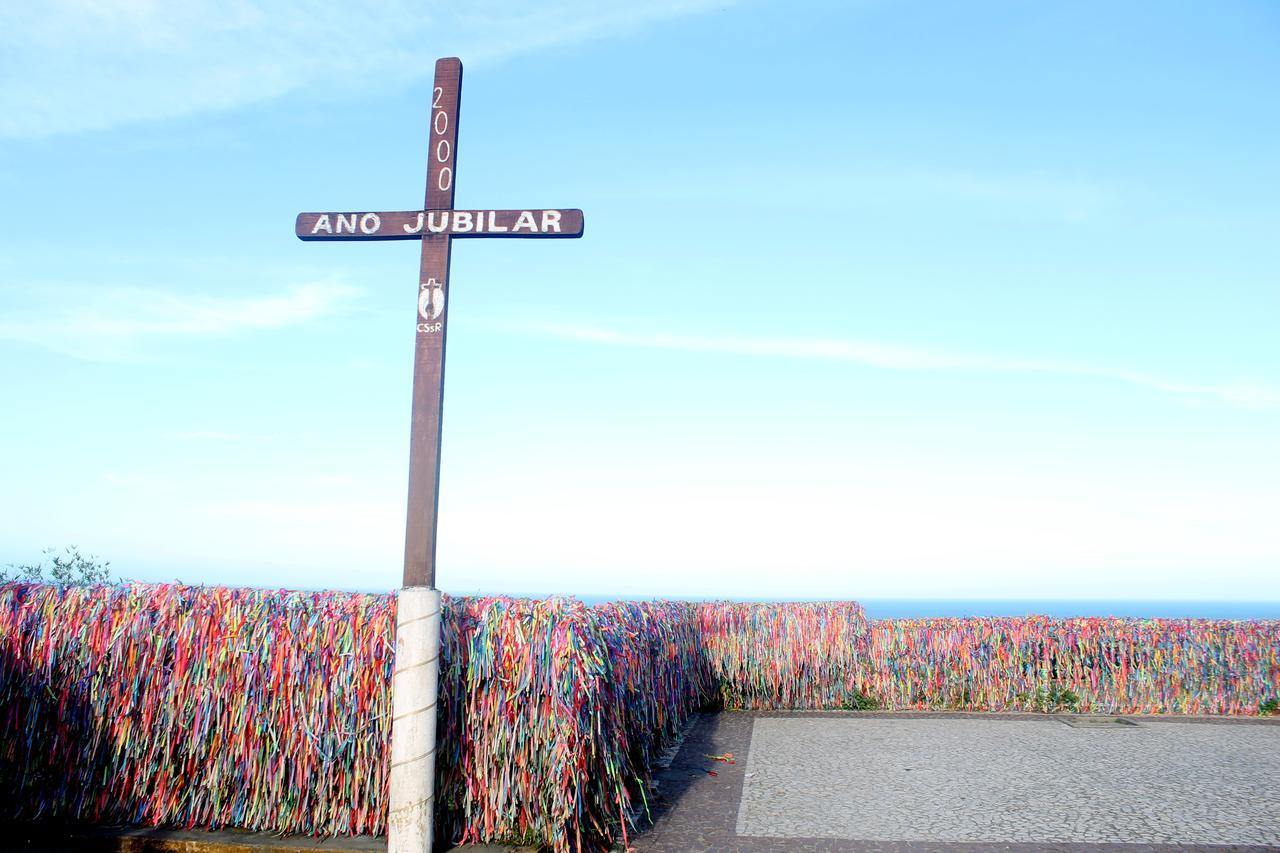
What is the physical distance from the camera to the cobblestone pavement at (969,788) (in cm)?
590

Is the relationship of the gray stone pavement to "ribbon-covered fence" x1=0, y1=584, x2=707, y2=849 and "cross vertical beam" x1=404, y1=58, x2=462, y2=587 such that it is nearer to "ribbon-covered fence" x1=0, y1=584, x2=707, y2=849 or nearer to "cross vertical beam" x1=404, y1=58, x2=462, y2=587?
"ribbon-covered fence" x1=0, y1=584, x2=707, y2=849

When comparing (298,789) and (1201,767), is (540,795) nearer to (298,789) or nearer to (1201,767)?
(298,789)

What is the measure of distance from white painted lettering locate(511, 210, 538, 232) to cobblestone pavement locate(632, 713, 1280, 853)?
161 inches

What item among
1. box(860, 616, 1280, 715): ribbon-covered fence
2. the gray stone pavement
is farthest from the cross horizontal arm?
box(860, 616, 1280, 715): ribbon-covered fence

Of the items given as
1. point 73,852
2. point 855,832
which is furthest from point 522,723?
point 73,852

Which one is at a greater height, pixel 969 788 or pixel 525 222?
pixel 525 222

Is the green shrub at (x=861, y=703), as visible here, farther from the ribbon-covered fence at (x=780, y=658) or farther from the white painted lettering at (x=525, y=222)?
the white painted lettering at (x=525, y=222)

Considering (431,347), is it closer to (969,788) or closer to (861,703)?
(969,788)

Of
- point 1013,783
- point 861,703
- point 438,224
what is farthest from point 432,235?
point 861,703

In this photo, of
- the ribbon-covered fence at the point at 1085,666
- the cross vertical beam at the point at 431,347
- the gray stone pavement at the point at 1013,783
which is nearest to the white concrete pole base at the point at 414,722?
the cross vertical beam at the point at 431,347

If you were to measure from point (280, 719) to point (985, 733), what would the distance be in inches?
295

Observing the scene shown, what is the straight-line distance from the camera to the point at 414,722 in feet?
17.5

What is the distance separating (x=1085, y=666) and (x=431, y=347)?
9.93 metres

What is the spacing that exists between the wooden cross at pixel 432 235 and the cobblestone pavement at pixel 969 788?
261cm
